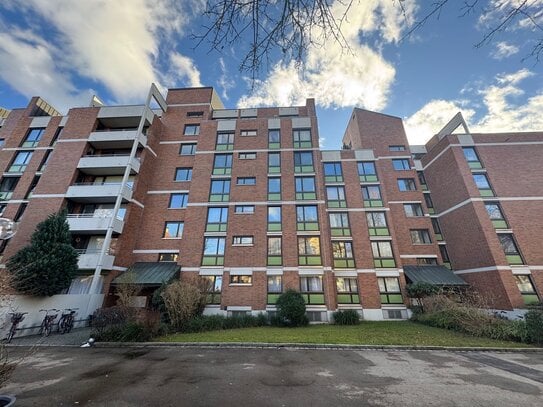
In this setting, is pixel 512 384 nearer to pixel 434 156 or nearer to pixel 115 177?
pixel 434 156

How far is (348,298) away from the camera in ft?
57.7

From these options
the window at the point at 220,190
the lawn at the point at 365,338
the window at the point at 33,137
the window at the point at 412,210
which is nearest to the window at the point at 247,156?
the window at the point at 220,190

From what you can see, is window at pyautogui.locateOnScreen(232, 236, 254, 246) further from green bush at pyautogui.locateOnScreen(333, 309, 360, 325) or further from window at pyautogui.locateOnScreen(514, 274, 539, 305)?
window at pyautogui.locateOnScreen(514, 274, 539, 305)

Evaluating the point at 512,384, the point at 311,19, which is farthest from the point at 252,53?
the point at 512,384

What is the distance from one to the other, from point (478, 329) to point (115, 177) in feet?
94.9

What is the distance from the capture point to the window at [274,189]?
1981cm

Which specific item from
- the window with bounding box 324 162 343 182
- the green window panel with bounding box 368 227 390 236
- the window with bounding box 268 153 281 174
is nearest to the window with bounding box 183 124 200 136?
the window with bounding box 268 153 281 174

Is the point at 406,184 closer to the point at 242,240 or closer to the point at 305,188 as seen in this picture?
the point at 305,188

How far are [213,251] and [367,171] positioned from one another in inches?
664

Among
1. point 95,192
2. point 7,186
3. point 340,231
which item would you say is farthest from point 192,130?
point 340,231

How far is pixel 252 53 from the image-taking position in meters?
3.13

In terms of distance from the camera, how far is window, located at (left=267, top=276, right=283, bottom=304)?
16656 millimetres

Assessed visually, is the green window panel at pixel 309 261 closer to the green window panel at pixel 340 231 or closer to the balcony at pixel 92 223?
the green window panel at pixel 340 231

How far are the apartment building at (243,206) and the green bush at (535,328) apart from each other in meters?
6.53
